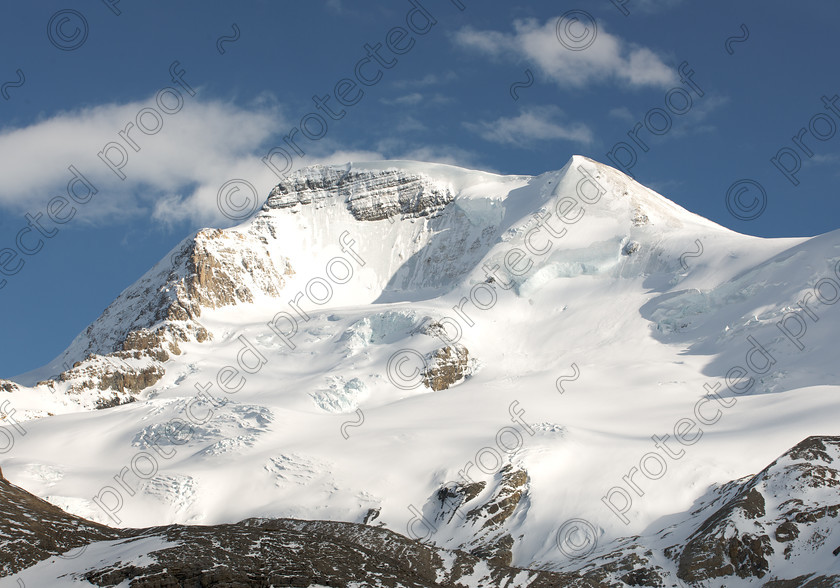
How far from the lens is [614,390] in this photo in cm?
11081

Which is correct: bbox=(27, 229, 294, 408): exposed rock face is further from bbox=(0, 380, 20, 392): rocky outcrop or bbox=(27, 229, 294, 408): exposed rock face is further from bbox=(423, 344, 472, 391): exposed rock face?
bbox=(423, 344, 472, 391): exposed rock face

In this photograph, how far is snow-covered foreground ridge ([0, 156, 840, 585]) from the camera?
82.4 m

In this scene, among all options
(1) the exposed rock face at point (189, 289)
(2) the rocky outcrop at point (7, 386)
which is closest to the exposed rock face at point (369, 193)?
(1) the exposed rock face at point (189, 289)

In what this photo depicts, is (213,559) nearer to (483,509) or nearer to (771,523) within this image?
(771,523)

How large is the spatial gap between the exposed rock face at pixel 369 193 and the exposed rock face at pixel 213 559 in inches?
5079

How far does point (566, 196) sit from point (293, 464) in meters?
81.3

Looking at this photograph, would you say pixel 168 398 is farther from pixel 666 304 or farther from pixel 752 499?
pixel 752 499

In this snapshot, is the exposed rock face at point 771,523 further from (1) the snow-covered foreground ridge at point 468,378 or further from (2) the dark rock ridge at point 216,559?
(2) the dark rock ridge at point 216,559

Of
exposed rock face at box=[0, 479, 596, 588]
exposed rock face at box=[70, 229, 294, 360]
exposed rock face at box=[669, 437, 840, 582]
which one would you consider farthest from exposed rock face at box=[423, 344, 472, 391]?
exposed rock face at box=[669, 437, 840, 582]

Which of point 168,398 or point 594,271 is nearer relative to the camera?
point 168,398

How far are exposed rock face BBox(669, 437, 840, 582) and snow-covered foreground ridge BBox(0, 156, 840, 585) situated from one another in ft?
1.15

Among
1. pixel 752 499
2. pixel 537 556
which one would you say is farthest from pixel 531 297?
pixel 752 499

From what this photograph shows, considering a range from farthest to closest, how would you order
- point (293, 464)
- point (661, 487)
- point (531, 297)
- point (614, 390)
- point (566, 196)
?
point (566, 196) → point (531, 297) → point (614, 390) → point (293, 464) → point (661, 487)

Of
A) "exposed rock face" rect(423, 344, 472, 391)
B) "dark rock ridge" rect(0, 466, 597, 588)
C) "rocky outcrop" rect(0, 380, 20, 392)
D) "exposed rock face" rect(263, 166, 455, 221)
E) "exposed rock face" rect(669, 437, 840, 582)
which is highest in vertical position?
"exposed rock face" rect(263, 166, 455, 221)
